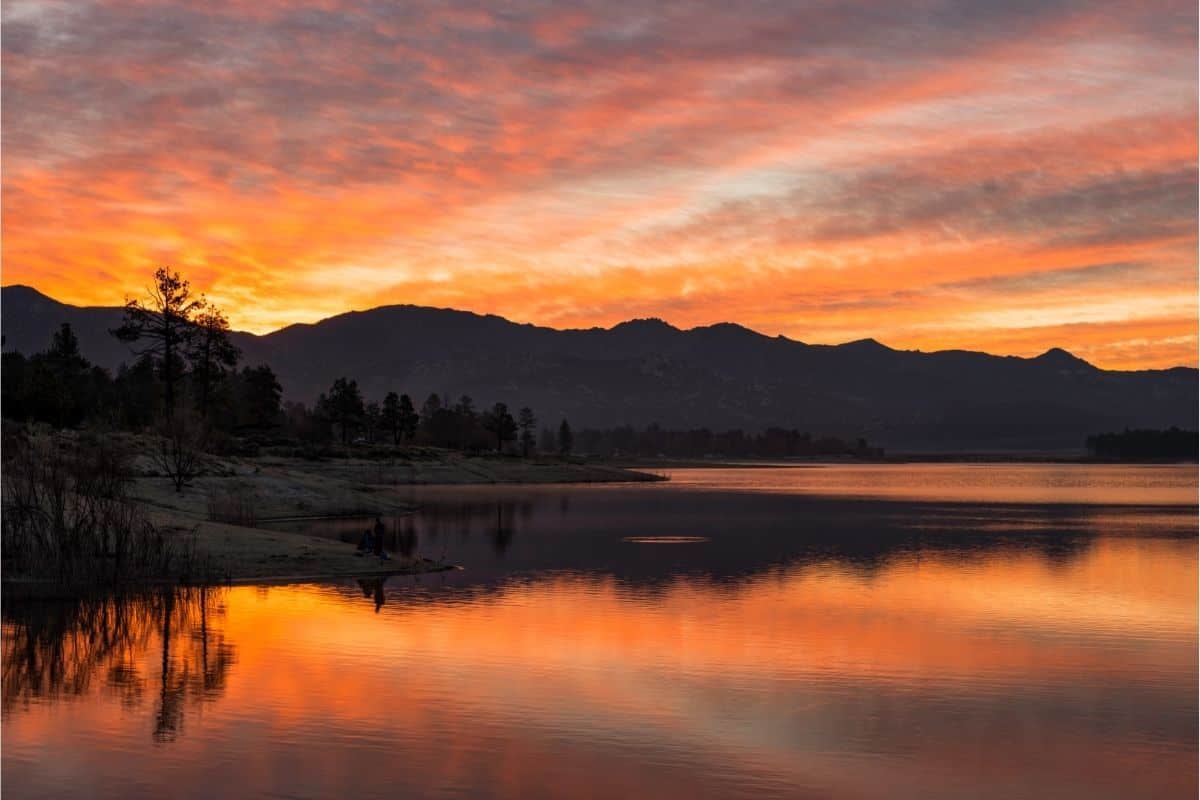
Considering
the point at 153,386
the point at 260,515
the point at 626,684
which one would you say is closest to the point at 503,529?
the point at 260,515

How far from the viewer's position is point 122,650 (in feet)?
124

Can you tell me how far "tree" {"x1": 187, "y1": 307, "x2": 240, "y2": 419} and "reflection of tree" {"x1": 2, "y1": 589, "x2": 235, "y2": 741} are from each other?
102m

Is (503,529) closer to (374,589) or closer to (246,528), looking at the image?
(246,528)

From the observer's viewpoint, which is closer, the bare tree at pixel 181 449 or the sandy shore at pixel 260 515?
the sandy shore at pixel 260 515

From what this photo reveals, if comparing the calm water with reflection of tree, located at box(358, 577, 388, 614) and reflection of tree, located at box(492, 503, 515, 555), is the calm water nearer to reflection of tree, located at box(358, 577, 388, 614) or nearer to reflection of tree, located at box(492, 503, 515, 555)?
reflection of tree, located at box(358, 577, 388, 614)

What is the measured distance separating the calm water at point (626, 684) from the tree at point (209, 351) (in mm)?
90081

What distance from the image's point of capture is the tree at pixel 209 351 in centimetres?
14638

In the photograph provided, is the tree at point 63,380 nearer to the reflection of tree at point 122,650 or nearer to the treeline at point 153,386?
the treeline at point 153,386

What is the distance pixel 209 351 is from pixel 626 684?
128350 millimetres

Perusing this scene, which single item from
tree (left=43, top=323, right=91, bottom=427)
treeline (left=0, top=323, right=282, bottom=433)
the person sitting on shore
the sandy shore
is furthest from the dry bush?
tree (left=43, top=323, right=91, bottom=427)

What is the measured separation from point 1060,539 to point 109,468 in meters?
64.2

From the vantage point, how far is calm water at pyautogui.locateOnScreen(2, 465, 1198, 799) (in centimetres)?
2433

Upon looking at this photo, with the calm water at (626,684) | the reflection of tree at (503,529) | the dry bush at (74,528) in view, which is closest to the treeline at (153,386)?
the reflection of tree at (503,529)

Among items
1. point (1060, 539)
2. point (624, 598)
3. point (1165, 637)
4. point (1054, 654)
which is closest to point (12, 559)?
point (624, 598)
